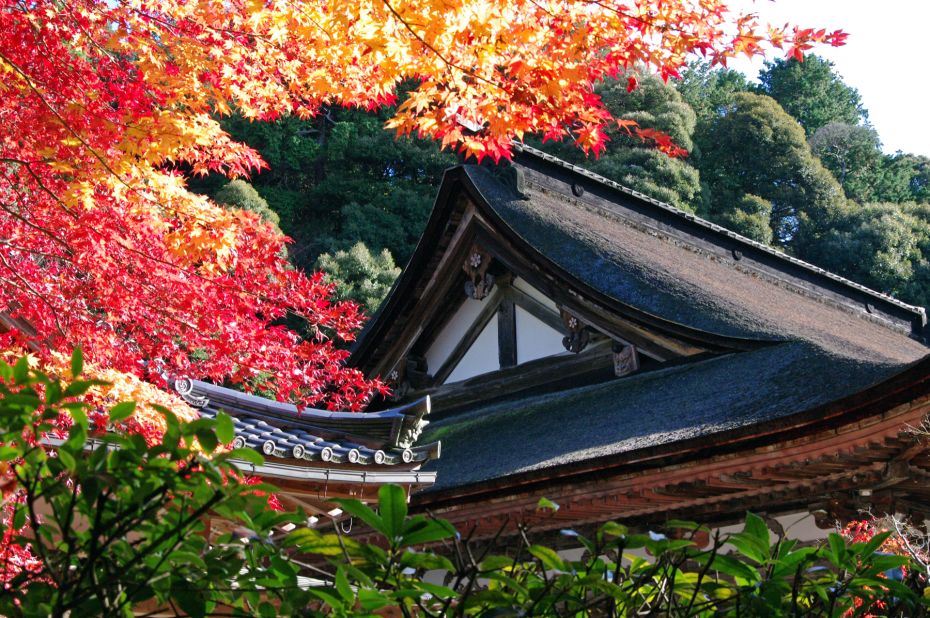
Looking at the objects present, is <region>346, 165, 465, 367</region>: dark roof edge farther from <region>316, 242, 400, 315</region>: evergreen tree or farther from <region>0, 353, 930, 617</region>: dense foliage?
<region>316, 242, 400, 315</region>: evergreen tree

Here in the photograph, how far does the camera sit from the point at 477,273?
9117 mm

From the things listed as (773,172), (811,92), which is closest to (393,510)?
(773,172)

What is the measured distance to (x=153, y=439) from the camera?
3990mm

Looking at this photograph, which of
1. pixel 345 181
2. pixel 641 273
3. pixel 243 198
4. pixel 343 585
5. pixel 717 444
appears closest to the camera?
pixel 343 585

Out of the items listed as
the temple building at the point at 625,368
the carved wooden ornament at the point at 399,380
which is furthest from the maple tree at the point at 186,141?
the carved wooden ornament at the point at 399,380

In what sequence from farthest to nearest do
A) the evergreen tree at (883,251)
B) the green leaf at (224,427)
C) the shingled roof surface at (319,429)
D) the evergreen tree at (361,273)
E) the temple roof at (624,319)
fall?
the evergreen tree at (883,251), the evergreen tree at (361,273), the temple roof at (624,319), the shingled roof surface at (319,429), the green leaf at (224,427)

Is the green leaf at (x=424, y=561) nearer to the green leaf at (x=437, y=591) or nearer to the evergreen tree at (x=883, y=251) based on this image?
the green leaf at (x=437, y=591)

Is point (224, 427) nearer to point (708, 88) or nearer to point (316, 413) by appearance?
point (316, 413)

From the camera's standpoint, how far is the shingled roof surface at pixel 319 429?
218 inches

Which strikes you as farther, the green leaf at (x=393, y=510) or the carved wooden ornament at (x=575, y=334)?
the carved wooden ornament at (x=575, y=334)

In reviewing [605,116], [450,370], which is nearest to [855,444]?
[605,116]

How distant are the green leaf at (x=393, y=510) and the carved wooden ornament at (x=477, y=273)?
7.53 meters

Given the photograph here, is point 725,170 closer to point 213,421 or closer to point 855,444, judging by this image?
point 855,444

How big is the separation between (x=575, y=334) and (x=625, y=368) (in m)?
0.57
